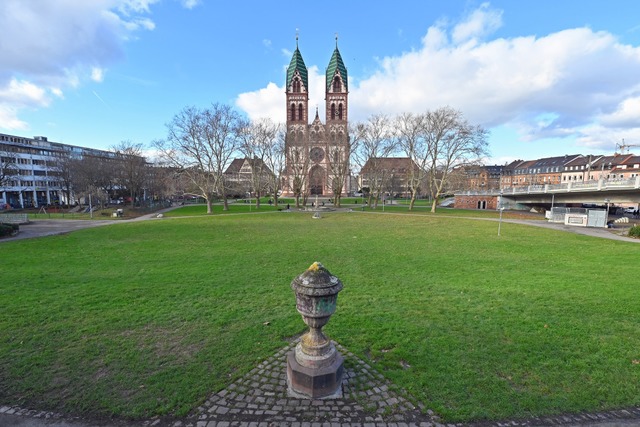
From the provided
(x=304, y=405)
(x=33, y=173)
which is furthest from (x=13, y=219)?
(x=33, y=173)

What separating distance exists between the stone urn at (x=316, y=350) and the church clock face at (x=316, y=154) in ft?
143

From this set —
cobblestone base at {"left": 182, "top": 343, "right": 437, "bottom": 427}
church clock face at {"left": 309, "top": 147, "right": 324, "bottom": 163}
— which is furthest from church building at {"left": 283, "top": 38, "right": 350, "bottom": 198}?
cobblestone base at {"left": 182, "top": 343, "right": 437, "bottom": 427}

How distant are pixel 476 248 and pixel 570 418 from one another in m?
11.2

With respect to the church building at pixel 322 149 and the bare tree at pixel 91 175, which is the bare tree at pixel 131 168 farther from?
the church building at pixel 322 149

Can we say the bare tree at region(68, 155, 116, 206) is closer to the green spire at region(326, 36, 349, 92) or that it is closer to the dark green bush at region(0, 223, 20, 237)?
the dark green bush at region(0, 223, 20, 237)

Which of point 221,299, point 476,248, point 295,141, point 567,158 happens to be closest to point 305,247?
point 221,299

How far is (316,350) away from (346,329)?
5.23 feet

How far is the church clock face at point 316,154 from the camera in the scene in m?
47.0

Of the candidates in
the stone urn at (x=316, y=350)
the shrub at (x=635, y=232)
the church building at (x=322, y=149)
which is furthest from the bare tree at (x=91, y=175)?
the shrub at (x=635, y=232)

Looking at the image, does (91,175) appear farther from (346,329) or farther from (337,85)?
(346,329)

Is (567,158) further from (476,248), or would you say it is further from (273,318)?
(273,318)

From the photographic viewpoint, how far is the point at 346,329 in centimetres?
543

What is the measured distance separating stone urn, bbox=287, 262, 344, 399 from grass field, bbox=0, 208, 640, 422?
79cm

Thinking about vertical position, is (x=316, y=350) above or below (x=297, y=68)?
below
